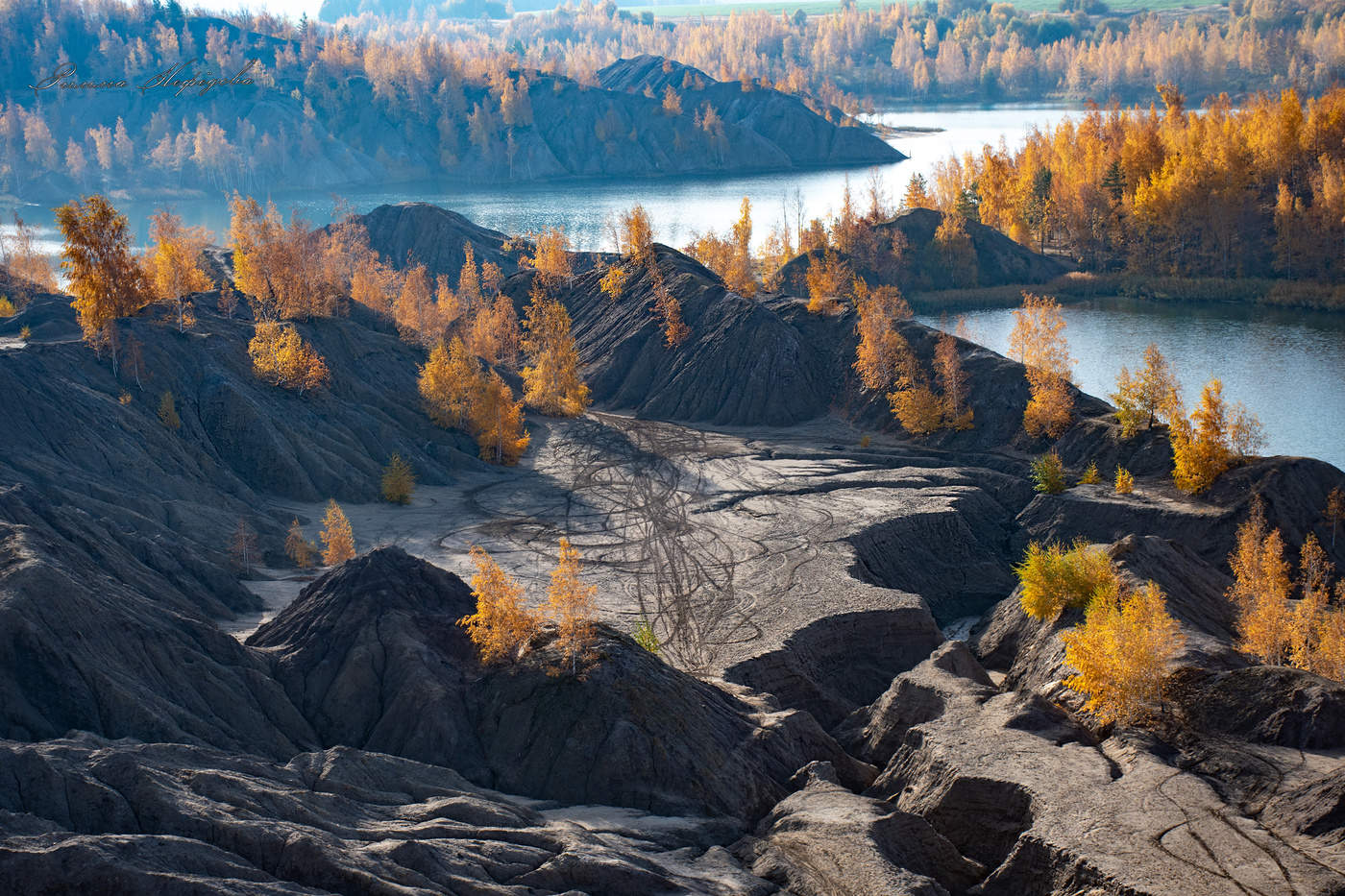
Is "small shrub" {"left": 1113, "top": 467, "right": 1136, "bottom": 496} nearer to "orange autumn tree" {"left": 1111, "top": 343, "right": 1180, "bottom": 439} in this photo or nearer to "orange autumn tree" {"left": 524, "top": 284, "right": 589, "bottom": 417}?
"orange autumn tree" {"left": 1111, "top": 343, "right": 1180, "bottom": 439}

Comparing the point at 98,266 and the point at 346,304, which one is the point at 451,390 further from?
the point at 98,266

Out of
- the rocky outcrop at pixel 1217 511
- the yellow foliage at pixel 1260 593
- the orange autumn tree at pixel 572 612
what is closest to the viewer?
the orange autumn tree at pixel 572 612

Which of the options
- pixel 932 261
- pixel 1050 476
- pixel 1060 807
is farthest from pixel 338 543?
pixel 932 261

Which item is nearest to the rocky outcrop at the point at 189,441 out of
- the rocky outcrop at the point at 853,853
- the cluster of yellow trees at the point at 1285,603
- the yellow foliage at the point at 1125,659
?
the rocky outcrop at the point at 853,853

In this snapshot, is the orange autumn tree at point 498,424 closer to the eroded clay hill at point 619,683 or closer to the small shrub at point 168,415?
the eroded clay hill at point 619,683

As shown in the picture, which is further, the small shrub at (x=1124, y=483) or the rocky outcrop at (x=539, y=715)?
the small shrub at (x=1124, y=483)

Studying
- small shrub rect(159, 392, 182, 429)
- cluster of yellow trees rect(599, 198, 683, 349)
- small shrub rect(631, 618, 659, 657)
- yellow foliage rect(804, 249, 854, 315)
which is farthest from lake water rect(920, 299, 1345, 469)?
small shrub rect(159, 392, 182, 429)

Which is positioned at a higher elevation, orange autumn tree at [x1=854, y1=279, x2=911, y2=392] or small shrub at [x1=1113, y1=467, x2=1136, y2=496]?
orange autumn tree at [x1=854, y1=279, x2=911, y2=392]
